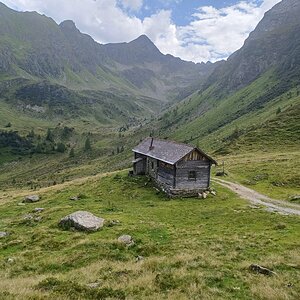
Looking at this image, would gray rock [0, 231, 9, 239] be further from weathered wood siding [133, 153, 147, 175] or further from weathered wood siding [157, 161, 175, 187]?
weathered wood siding [133, 153, 147, 175]

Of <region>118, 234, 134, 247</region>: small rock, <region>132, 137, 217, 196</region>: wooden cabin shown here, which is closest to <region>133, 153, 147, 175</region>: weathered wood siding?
<region>132, 137, 217, 196</region>: wooden cabin

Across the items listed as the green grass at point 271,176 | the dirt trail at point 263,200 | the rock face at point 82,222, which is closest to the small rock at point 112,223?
the rock face at point 82,222

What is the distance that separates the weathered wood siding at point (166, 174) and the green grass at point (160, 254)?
607cm

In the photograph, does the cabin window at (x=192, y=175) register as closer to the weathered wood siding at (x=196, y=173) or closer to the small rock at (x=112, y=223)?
the weathered wood siding at (x=196, y=173)

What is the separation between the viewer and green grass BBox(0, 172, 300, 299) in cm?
1647

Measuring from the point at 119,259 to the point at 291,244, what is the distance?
12.4 m

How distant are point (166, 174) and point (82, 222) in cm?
2110

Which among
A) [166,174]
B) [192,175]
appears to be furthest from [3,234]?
[192,175]

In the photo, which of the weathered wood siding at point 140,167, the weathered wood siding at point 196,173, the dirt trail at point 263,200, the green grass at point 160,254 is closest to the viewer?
the green grass at point 160,254

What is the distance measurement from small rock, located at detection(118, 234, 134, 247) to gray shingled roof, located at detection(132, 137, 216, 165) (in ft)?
70.9

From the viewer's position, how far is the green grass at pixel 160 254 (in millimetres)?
16469

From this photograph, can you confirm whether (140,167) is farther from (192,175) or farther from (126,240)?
(126,240)

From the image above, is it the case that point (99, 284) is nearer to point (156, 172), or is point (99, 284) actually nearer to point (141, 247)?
point (141, 247)

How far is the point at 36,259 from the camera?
23.8 m
